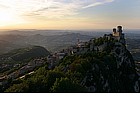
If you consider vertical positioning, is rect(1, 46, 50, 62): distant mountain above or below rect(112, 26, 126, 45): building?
below


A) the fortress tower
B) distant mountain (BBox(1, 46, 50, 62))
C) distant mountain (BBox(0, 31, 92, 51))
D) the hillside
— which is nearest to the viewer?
the hillside

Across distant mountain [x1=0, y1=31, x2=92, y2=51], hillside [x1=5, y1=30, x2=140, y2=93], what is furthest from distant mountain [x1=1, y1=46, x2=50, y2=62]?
hillside [x1=5, y1=30, x2=140, y2=93]

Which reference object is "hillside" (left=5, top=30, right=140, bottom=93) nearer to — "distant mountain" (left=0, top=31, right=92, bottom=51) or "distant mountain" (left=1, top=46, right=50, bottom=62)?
"distant mountain" (left=1, top=46, right=50, bottom=62)

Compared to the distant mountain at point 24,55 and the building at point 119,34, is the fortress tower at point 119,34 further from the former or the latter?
the distant mountain at point 24,55

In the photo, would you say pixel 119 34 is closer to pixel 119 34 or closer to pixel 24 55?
pixel 119 34

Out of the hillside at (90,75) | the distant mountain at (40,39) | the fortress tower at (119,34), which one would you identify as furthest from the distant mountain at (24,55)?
the hillside at (90,75)

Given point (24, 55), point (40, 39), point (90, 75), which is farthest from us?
point (40, 39)

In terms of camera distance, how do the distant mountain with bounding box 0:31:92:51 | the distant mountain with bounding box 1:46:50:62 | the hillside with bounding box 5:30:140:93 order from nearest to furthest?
1. the hillside with bounding box 5:30:140:93
2. the distant mountain with bounding box 1:46:50:62
3. the distant mountain with bounding box 0:31:92:51

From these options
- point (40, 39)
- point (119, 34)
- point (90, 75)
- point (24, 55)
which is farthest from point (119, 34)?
point (40, 39)
